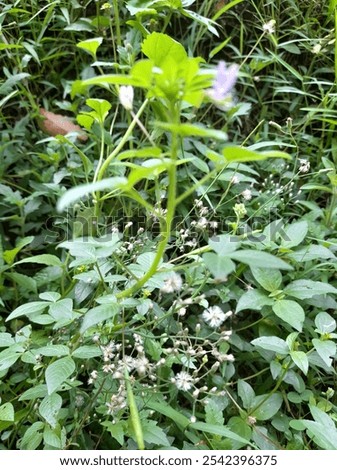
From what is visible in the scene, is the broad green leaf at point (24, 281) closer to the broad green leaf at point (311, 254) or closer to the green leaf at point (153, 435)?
the green leaf at point (153, 435)

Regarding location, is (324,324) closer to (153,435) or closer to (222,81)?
(153,435)

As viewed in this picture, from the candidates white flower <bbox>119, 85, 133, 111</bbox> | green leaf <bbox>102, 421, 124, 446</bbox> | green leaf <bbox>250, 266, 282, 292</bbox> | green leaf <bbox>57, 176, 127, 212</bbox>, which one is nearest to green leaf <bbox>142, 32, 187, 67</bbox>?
white flower <bbox>119, 85, 133, 111</bbox>

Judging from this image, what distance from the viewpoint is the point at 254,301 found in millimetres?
947

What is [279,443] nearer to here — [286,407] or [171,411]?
[286,407]

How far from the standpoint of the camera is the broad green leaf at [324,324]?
934 millimetres

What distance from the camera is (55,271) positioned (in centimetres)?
111

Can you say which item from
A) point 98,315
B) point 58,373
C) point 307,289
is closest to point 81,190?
point 98,315

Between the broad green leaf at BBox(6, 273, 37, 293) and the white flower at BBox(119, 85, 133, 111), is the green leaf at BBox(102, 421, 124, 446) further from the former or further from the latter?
the white flower at BBox(119, 85, 133, 111)

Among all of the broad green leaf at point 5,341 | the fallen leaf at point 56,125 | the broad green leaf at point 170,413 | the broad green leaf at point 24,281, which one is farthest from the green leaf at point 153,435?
the fallen leaf at point 56,125

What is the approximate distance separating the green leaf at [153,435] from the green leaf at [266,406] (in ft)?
0.60

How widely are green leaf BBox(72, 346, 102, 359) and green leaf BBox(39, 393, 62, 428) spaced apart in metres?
0.07

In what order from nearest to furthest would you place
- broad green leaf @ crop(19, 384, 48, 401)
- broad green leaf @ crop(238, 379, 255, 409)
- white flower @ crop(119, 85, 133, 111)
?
white flower @ crop(119, 85, 133, 111) → broad green leaf @ crop(19, 384, 48, 401) → broad green leaf @ crop(238, 379, 255, 409)

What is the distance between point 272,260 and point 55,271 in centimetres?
63

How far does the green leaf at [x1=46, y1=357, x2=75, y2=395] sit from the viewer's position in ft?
2.48
